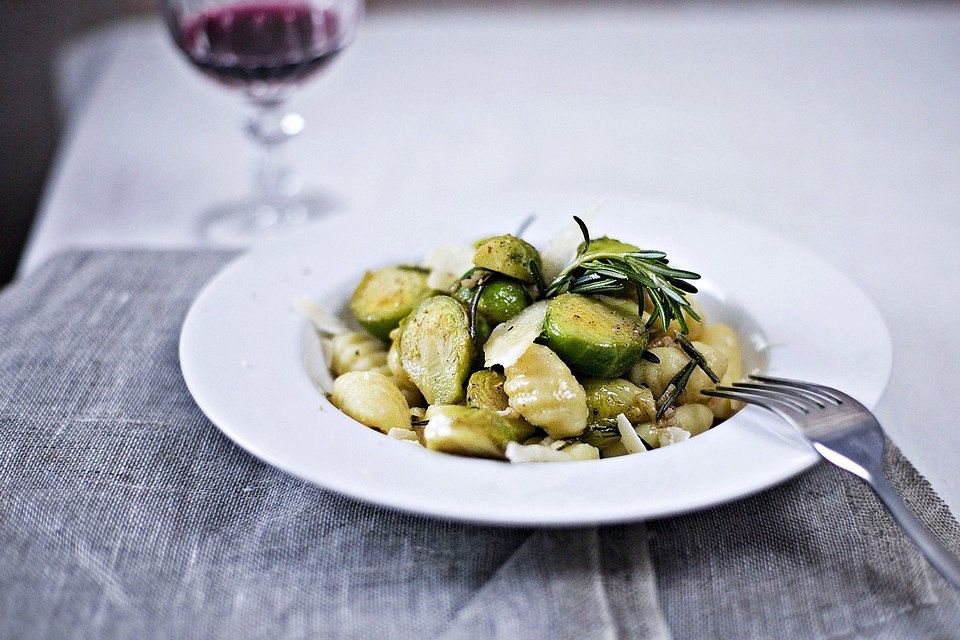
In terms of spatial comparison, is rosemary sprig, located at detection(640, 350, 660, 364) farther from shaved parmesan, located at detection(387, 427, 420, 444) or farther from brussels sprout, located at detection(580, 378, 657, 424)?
shaved parmesan, located at detection(387, 427, 420, 444)

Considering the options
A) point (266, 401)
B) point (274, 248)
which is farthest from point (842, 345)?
point (274, 248)

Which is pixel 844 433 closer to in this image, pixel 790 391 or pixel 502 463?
pixel 790 391

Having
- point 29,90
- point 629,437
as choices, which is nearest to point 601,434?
point 629,437

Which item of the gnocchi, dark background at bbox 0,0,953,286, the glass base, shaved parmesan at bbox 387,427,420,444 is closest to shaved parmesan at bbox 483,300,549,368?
the gnocchi

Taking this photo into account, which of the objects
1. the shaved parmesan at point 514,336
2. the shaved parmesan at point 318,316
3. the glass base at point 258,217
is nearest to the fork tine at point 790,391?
the shaved parmesan at point 514,336

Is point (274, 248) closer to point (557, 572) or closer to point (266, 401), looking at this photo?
point (266, 401)

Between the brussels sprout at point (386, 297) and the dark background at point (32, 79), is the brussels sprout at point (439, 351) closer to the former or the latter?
the brussels sprout at point (386, 297)
